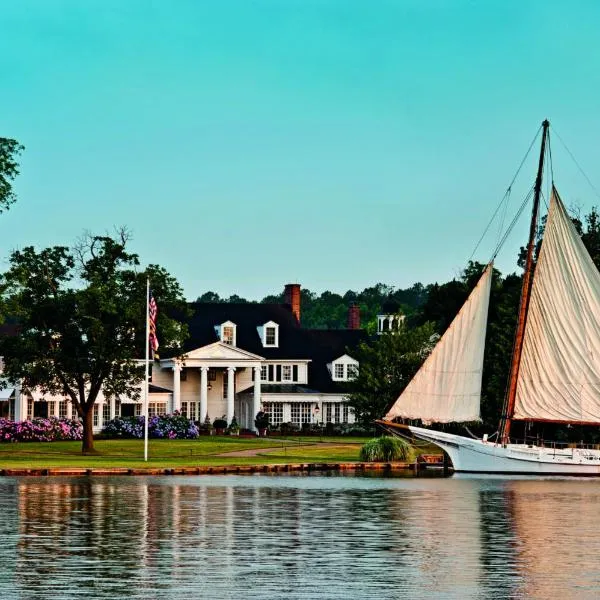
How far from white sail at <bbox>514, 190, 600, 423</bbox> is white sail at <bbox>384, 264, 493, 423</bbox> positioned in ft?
7.92

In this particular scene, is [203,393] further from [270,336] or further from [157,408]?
[270,336]

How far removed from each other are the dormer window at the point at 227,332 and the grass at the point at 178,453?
18152 millimetres

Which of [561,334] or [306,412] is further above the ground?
[561,334]

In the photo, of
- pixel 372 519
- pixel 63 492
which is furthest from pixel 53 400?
pixel 372 519

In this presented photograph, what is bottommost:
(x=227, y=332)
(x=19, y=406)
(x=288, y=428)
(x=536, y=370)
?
(x=288, y=428)

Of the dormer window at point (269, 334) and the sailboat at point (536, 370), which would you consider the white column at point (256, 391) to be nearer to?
the dormer window at point (269, 334)

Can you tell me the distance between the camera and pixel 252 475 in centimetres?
6638

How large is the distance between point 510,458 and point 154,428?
34.2m

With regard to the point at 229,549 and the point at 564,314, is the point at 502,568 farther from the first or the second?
the point at 564,314

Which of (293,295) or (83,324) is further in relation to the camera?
(293,295)

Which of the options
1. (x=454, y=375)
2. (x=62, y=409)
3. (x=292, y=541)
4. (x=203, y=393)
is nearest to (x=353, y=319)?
(x=203, y=393)

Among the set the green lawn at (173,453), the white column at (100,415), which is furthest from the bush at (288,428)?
the white column at (100,415)

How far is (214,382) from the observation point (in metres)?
117

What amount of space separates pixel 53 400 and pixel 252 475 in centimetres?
3991
